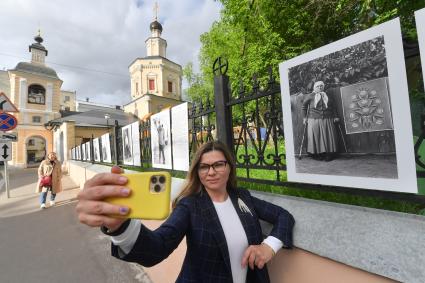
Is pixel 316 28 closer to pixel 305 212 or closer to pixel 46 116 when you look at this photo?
pixel 305 212

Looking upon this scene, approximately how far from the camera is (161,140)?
4.01 m

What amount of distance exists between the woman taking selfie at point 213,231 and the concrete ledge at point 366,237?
0.15 meters

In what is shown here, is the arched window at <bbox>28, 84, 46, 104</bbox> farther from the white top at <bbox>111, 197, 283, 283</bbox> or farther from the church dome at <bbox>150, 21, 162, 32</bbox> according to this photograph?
the white top at <bbox>111, 197, 283, 283</bbox>

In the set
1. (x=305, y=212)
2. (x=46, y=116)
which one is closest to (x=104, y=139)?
(x=305, y=212)

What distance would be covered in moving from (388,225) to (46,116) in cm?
4054

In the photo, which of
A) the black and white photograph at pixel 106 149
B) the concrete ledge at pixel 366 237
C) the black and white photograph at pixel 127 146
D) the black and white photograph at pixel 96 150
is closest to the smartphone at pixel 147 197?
the concrete ledge at pixel 366 237

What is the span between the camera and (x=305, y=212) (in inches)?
62.7

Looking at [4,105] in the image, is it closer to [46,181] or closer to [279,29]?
[46,181]

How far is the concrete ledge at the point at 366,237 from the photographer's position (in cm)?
109

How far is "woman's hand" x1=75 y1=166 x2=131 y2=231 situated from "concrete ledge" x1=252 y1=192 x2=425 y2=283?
113 centimetres

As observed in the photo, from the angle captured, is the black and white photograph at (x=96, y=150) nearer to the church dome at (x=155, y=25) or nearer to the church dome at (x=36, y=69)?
the church dome at (x=36, y=69)

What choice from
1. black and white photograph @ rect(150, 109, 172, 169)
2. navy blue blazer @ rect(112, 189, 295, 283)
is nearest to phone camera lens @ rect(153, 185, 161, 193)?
navy blue blazer @ rect(112, 189, 295, 283)

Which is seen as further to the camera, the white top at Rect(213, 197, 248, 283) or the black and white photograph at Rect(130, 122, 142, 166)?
the black and white photograph at Rect(130, 122, 142, 166)

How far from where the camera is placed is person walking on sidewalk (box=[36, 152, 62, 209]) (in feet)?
24.3
